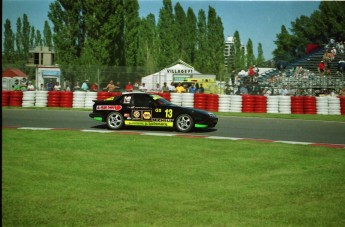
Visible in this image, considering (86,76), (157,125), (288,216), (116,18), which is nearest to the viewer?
(288,216)

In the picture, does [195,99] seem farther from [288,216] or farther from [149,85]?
[288,216]

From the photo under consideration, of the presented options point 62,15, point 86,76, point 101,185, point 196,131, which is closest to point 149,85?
point 86,76

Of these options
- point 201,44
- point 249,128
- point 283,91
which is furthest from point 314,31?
point 249,128

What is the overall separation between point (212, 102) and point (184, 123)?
343 inches

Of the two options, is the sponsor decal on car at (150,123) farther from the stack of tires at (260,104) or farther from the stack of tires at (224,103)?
the stack of tires at (260,104)

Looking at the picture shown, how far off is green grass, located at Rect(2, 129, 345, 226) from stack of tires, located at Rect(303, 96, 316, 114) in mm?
10837

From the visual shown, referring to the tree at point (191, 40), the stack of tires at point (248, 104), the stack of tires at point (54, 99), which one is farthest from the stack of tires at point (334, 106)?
the tree at point (191, 40)

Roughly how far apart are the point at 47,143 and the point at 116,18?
29.4m

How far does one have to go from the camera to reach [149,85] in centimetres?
3142

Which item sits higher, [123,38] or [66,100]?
[123,38]

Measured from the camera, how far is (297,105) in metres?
21.3

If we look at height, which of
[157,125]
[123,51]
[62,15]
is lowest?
[157,125]

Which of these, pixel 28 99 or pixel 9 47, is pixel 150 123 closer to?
pixel 28 99

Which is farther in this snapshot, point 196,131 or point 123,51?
point 123,51
